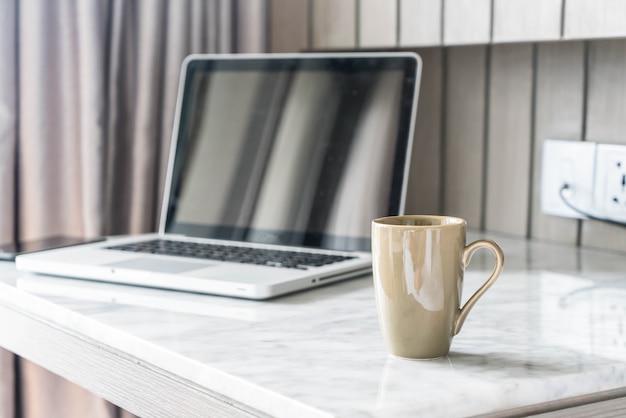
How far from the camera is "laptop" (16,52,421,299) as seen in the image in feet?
3.62

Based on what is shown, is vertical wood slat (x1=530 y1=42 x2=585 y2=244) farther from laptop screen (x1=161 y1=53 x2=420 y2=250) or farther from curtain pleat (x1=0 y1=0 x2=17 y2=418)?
curtain pleat (x1=0 y1=0 x2=17 y2=418)

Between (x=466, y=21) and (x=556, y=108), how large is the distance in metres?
0.25

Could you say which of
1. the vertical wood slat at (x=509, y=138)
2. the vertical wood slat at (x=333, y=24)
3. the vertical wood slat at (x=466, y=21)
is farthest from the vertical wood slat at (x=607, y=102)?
the vertical wood slat at (x=333, y=24)

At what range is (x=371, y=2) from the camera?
4.33 ft

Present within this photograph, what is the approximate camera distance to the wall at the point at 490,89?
45.9 inches

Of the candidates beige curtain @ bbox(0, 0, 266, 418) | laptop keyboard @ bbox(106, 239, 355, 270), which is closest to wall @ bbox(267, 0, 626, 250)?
beige curtain @ bbox(0, 0, 266, 418)

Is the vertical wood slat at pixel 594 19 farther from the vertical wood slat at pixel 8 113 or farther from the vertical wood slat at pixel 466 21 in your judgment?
Answer: the vertical wood slat at pixel 8 113

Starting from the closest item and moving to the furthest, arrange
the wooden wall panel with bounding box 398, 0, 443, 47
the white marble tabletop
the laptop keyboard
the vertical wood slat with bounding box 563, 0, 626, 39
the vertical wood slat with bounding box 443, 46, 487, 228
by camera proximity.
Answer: the white marble tabletop, the vertical wood slat with bounding box 563, 0, 626, 39, the laptop keyboard, the wooden wall panel with bounding box 398, 0, 443, 47, the vertical wood slat with bounding box 443, 46, 487, 228

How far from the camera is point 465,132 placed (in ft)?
4.87

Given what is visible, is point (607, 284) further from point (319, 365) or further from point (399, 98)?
point (319, 365)

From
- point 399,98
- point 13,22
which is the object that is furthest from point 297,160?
point 13,22

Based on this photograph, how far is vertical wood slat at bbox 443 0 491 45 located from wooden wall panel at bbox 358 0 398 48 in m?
0.11

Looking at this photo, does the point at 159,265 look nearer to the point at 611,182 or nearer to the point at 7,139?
the point at 7,139

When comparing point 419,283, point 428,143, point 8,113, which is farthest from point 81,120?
point 419,283
